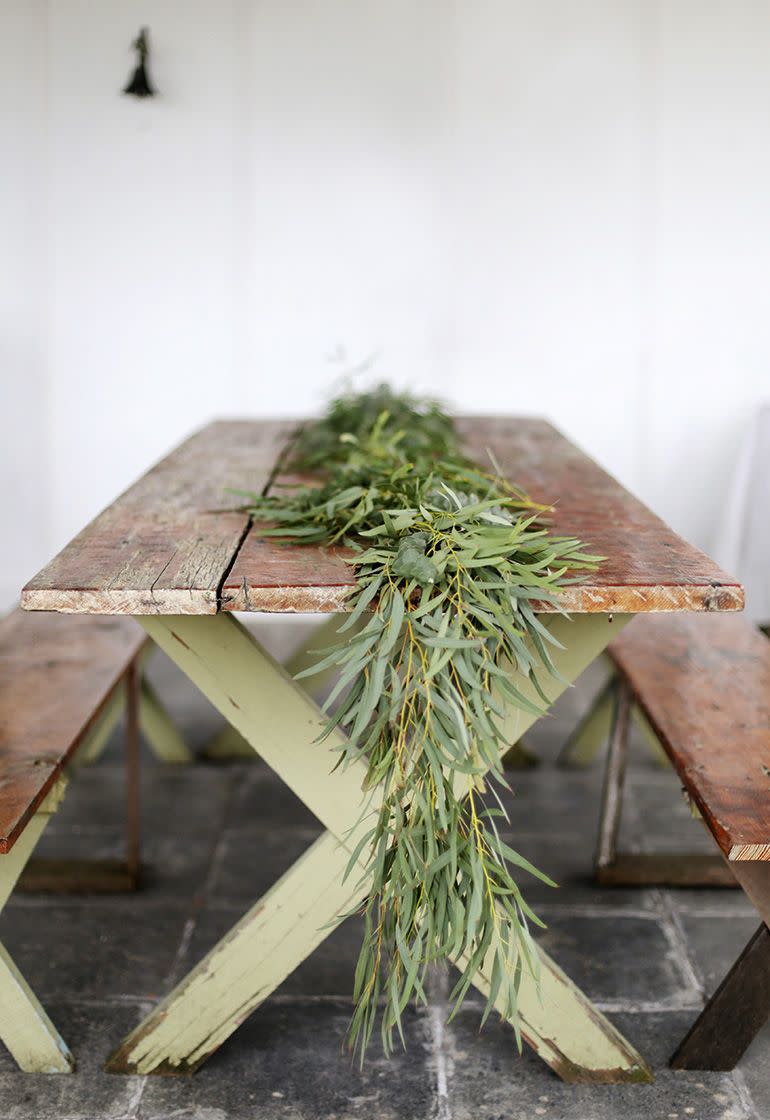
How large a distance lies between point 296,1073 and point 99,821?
1290 millimetres

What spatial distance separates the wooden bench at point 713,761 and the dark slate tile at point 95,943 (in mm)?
1065

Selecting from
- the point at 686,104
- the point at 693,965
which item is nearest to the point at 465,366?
the point at 686,104

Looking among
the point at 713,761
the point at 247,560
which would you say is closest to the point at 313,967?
the point at 713,761

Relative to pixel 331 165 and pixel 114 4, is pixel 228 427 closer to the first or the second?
pixel 331 165

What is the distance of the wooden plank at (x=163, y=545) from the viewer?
1.88 meters

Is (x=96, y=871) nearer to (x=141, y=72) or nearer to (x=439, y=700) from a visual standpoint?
(x=439, y=700)

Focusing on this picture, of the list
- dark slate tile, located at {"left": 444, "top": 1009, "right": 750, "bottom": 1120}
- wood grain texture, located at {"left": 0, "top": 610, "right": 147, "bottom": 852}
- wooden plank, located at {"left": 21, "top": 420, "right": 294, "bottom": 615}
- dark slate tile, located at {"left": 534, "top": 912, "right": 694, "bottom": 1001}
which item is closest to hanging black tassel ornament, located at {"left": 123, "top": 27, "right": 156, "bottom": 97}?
wooden plank, located at {"left": 21, "top": 420, "right": 294, "bottom": 615}

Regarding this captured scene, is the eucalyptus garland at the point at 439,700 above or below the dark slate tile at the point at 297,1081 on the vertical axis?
above

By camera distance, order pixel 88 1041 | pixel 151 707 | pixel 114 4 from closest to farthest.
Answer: pixel 88 1041
pixel 151 707
pixel 114 4

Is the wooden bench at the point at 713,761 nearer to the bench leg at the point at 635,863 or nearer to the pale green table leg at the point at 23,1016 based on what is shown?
the bench leg at the point at 635,863

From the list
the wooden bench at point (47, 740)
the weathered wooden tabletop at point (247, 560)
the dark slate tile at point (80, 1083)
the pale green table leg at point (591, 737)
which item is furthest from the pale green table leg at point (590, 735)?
the dark slate tile at point (80, 1083)

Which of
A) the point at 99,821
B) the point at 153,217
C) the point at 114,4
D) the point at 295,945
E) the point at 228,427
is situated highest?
the point at 114,4

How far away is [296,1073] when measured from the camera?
7.54ft

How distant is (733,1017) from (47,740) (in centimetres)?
138
